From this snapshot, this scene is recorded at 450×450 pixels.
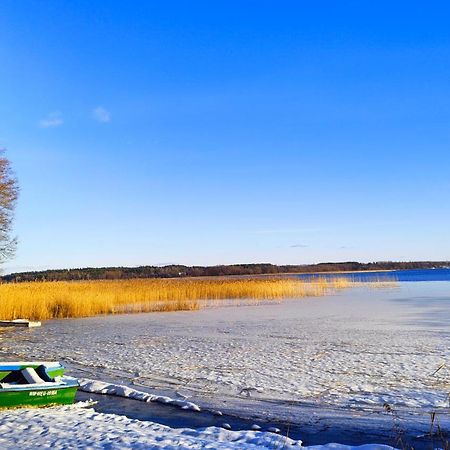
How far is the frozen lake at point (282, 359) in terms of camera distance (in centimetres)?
516

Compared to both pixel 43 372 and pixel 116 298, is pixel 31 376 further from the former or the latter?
pixel 116 298

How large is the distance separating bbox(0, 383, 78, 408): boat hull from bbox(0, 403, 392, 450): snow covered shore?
0.31 ft

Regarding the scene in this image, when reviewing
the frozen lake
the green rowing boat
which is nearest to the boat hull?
the green rowing boat

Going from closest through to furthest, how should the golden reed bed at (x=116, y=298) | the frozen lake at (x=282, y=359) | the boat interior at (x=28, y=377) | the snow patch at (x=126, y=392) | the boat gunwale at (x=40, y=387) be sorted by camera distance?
the boat gunwale at (x=40, y=387)
the frozen lake at (x=282, y=359)
the boat interior at (x=28, y=377)
the snow patch at (x=126, y=392)
the golden reed bed at (x=116, y=298)

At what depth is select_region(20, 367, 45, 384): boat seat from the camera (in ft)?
17.2

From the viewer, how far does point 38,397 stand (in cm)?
502

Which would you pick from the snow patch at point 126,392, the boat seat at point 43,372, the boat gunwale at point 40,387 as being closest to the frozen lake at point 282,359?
the snow patch at point 126,392

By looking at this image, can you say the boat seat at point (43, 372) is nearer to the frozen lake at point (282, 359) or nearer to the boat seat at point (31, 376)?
the boat seat at point (31, 376)

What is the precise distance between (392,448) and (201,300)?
17206 millimetres

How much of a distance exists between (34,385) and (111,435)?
1200mm

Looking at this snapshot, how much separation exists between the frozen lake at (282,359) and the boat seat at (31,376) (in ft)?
4.59

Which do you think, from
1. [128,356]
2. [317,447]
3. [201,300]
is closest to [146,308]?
[201,300]

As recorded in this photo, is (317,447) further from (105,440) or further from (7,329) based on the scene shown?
(7,329)

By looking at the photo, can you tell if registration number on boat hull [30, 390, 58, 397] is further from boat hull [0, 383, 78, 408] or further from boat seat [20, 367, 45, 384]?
boat seat [20, 367, 45, 384]
